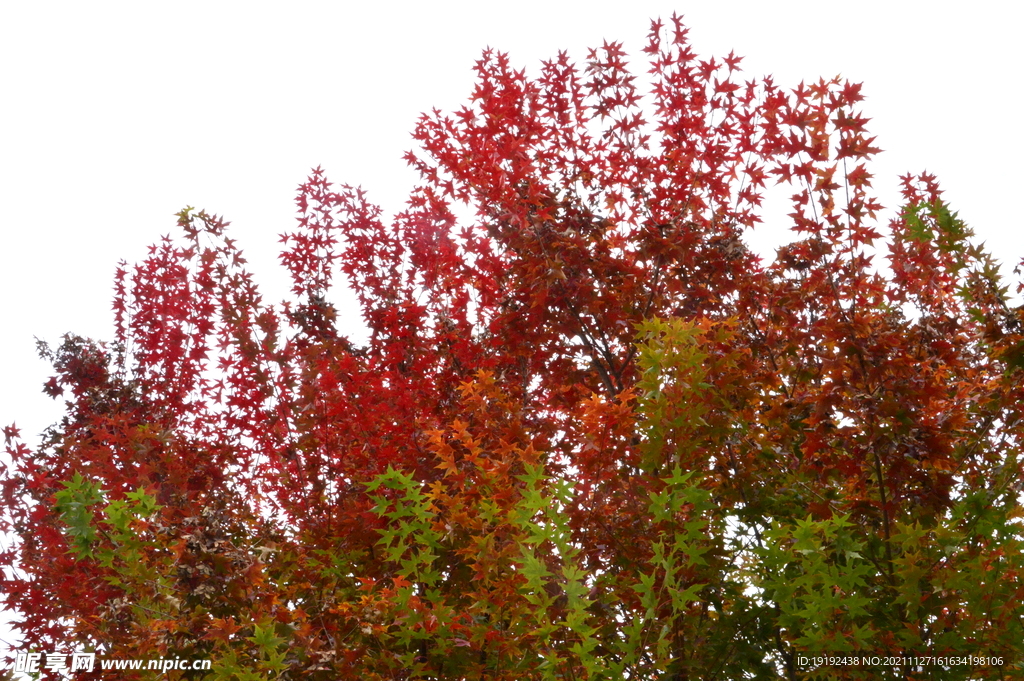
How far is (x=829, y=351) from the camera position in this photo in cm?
552

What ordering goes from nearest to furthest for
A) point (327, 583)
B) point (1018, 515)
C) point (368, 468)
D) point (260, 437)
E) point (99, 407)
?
point (1018, 515)
point (327, 583)
point (368, 468)
point (260, 437)
point (99, 407)

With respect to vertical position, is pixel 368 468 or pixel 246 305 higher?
pixel 246 305

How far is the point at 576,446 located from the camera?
22.7 ft

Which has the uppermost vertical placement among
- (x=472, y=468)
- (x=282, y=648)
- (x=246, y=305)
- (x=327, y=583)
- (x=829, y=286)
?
(x=246, y=305)

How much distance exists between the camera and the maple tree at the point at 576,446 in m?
4.83

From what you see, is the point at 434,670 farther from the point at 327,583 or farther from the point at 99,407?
the point at 99,407

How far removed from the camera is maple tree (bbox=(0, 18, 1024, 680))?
4.83m

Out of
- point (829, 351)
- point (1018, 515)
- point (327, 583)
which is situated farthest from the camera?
point (327, 583)

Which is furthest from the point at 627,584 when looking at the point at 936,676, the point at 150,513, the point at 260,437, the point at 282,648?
the point at 260,437

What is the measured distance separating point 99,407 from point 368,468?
3.77m

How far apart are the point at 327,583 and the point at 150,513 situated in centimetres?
132

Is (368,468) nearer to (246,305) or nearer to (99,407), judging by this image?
(246,305)

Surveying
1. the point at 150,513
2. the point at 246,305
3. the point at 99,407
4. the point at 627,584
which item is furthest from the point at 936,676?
the point at 99,407

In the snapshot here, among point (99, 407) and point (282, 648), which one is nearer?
point (282, 648)
